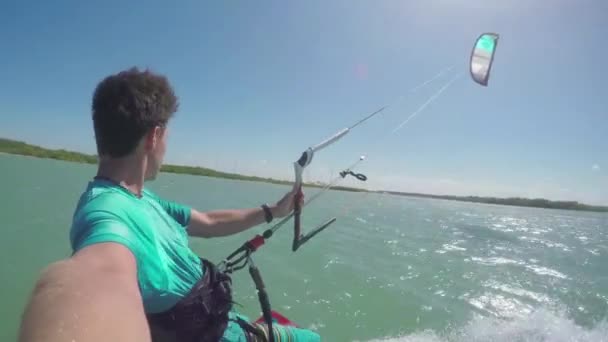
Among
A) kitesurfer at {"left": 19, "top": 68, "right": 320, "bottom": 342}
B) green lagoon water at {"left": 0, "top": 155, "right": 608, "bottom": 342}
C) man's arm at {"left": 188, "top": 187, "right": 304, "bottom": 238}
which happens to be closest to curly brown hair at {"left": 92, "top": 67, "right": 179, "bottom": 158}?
kitesurfer at {"left": 19, "top": 68, "right": 320, "bottom": 342}

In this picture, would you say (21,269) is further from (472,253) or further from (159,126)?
(472,253)

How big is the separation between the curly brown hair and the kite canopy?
4.12 meters

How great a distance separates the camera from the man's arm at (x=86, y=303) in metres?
0.67

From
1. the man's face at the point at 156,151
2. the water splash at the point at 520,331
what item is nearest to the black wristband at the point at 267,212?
the man's face at the point at 156,151

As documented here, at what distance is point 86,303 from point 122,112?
93 cm

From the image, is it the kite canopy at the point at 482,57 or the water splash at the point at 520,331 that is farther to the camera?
the water splash at the point at 520,331

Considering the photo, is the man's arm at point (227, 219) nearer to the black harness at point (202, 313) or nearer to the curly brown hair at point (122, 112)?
the black harness at point (202, 313)

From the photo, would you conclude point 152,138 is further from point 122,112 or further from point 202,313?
point 202,313

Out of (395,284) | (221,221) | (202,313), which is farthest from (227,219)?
(395,284)

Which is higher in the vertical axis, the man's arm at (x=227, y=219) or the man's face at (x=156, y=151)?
the man's face at (x=156, y=151)

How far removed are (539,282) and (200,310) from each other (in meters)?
9.26

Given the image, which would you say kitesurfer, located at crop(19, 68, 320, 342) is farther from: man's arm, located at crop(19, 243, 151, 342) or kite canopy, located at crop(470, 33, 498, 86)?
kite canopy, located at crop(470, 33, 498, 86)

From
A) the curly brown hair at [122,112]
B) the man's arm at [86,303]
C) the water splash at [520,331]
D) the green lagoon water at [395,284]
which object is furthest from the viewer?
the green lagoon water at [395,284]

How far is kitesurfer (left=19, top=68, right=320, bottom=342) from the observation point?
737 millimetres
